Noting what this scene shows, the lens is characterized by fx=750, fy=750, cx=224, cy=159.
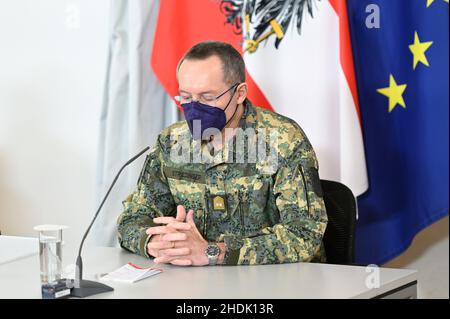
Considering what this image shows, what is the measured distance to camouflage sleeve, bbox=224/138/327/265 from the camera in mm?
2061

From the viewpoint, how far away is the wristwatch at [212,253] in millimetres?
2047

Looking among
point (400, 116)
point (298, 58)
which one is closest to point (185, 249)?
point (298, 58)

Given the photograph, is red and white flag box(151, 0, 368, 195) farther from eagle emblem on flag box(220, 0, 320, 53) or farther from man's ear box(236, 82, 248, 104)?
man's ear box(236, 82, 248, 104)

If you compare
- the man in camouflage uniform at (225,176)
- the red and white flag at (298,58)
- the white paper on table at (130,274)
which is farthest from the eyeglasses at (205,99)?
the red and white flag at (298,58)

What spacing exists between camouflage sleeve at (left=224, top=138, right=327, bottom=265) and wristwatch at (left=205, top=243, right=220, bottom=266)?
27 mm

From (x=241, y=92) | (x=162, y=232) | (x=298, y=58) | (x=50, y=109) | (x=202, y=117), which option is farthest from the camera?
(x=50, y=109)

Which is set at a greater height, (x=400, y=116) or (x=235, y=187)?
(x=400, y=116)

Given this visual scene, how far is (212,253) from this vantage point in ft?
6.72

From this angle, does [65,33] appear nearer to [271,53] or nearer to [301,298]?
[271,53]

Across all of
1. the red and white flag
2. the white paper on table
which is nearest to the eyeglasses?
the white paper on table

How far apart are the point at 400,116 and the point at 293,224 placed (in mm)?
1067

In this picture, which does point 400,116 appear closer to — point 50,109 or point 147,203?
point 147,203

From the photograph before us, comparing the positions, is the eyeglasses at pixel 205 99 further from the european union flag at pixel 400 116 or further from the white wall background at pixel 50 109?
the white wall background at pixel 50 109

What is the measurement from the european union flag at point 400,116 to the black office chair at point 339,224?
68cm
